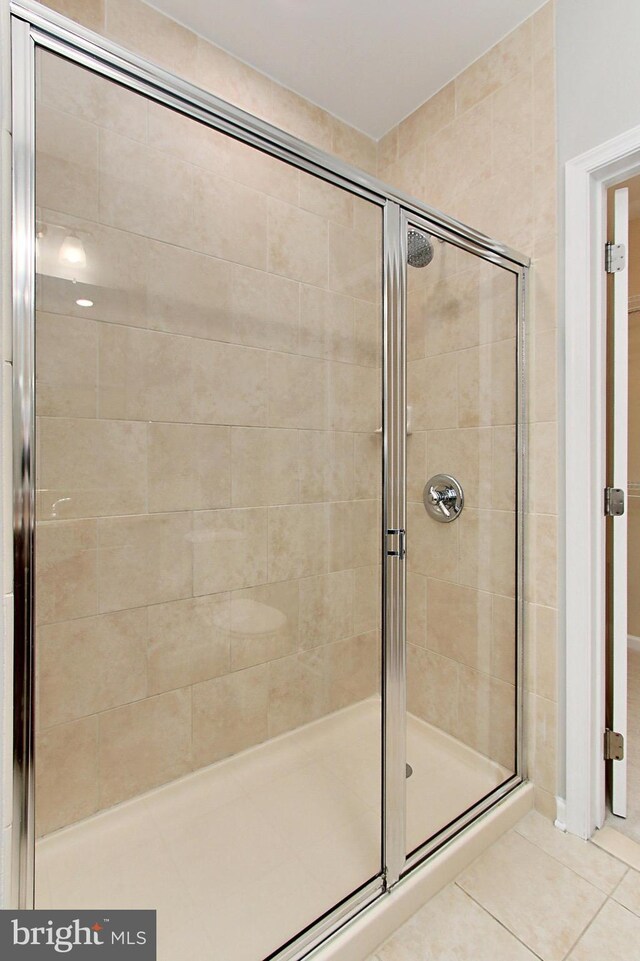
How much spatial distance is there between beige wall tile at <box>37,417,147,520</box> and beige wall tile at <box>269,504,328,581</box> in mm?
399

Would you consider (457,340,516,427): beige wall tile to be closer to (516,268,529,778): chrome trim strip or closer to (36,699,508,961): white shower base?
(516,268,529,778): chrome trim strip

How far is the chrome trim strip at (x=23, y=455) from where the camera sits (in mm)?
703

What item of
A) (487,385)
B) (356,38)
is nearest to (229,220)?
(356,38)

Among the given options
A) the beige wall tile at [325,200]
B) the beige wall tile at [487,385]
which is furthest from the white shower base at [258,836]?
the beige wall tile at [325,200]

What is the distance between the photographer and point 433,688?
4.56 ft

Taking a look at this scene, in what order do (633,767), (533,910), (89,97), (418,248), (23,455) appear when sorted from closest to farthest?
(23,455) → (89,97) → (533,910) → (418,248) → (633,767)

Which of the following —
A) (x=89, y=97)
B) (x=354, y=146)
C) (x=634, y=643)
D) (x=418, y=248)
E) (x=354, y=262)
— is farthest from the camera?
(x=634, y=643)

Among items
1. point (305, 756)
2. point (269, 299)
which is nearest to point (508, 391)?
point (269, 299)

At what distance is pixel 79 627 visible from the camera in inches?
48.1

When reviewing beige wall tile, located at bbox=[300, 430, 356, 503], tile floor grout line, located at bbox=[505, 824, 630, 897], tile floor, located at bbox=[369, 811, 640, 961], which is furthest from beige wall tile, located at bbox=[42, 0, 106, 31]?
tile floor grout line, located at bbox=[505, 824, 630, 897]

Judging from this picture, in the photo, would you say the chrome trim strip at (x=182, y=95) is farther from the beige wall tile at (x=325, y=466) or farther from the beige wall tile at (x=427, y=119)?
the beige wall tile at (x=427, y=119)

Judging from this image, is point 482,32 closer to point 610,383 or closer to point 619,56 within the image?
point 619,56

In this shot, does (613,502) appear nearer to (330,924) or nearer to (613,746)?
(613,746)

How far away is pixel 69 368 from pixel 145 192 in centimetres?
53
